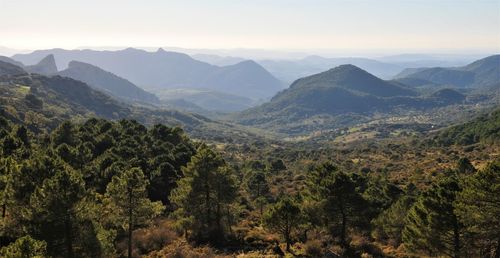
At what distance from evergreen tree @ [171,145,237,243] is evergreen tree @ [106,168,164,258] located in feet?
20.4

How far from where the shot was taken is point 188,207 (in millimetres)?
42844

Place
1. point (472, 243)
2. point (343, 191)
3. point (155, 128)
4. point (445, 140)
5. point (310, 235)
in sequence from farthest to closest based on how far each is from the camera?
point (445, 140), point (155, 128), point (310, 235), point (343, 191), point (472, 243)

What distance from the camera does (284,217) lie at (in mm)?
38750

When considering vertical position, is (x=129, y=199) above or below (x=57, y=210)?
below

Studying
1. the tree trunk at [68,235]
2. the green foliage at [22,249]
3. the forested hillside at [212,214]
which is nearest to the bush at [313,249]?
the forested hillside at [212,214]

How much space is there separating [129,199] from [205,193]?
9.23m

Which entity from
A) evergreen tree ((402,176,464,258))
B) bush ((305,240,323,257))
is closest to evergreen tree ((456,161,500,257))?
evergreen tree ((402,176,464,258))

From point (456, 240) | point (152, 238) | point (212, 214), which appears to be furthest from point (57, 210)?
point (456, 240)

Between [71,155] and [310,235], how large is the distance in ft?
120

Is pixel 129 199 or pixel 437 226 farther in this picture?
pixel 129 199

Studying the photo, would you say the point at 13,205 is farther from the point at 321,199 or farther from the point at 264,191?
the point at 264,191

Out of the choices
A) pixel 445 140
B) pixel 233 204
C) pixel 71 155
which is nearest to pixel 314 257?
pixel 233 204

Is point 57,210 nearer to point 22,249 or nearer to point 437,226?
point 22,249

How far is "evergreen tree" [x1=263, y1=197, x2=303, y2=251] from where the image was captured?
127 feet
